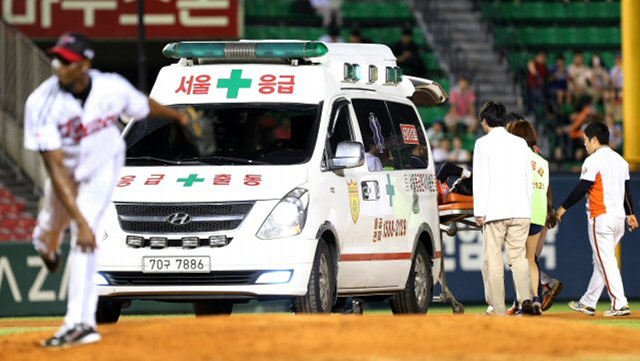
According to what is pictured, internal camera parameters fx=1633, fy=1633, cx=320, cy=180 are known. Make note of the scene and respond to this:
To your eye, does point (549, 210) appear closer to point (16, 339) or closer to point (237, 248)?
point (237, 248)

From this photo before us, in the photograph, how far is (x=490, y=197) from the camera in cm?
1543

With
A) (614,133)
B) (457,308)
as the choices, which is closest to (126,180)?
(457,308)

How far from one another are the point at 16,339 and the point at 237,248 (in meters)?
2.33

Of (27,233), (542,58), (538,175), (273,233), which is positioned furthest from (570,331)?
(542,58)

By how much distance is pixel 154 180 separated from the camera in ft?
45.1

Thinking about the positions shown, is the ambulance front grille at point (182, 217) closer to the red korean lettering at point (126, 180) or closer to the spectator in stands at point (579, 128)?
the red korean lettering at point (126, 180)

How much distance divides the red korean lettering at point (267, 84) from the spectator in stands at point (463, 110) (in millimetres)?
13037

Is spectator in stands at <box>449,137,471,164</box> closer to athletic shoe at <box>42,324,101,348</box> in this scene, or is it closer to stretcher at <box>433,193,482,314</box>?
stretcher at <box>433,193,482,314</box>

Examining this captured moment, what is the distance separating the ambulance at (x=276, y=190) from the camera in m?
13.3

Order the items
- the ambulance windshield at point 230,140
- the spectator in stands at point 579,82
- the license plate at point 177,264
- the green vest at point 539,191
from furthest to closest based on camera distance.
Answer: the spectator in stands at point 579,82, the green vest at point 539,191, the ambulance windshield at point 230,140, the license plate at point 177,264

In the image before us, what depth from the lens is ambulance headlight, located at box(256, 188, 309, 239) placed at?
13.3 meters

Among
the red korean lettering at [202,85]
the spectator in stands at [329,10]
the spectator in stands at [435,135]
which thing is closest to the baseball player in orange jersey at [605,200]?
the red korean lettering at [202,85]

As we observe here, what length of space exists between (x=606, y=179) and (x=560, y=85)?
12313 mm

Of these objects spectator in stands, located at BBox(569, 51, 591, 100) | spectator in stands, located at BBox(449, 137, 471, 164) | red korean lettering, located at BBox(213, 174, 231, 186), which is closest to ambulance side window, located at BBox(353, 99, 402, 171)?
red korean lettering, located at BBox(213, 174, 231, 186)
